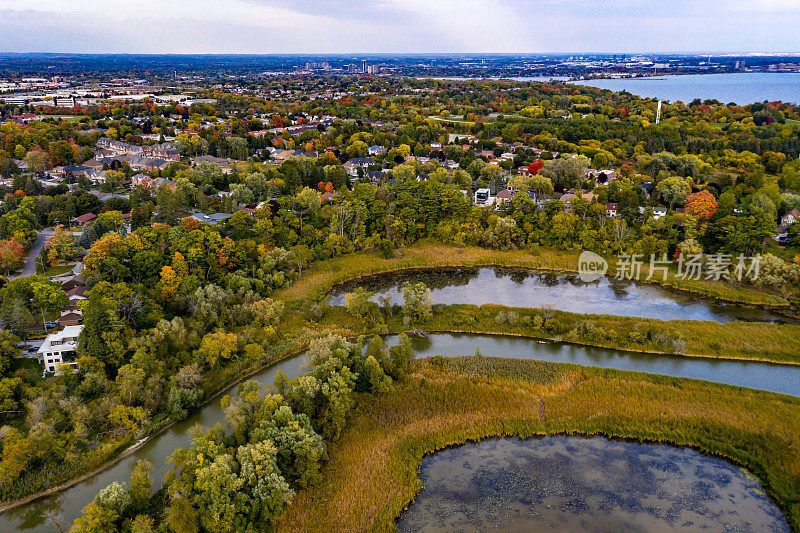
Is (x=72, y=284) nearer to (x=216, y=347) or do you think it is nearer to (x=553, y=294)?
(x=216, y=347)

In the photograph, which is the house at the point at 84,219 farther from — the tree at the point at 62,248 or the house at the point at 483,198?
the house at the point at 483,198

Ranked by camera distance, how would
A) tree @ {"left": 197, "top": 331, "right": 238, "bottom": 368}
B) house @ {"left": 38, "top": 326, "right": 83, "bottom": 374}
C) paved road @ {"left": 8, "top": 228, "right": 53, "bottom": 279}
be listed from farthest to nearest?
1. paved road @ {"left": 8, "top": 228, "right": 53, "bottom": 279}
2. tree @ {"left": 197, "top": 331, "right": 238, "bottom": 368}
3. house @ {"left": 38, "top": 326, "right": 83, "bottom": 374}

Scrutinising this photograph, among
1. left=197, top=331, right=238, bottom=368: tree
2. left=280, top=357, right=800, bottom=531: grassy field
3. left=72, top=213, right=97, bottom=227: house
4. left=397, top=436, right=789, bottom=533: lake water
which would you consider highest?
left=72, top=213, right=97, bottom=227: house

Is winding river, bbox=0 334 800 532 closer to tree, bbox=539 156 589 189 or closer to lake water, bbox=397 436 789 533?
lake water, bbox=397 436 789 533

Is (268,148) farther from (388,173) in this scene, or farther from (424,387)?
(424,387)

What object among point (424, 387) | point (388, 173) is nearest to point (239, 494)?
point (424, 387)

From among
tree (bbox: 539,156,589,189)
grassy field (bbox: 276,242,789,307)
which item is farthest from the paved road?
tree (bbox: 539,156,589,189)
